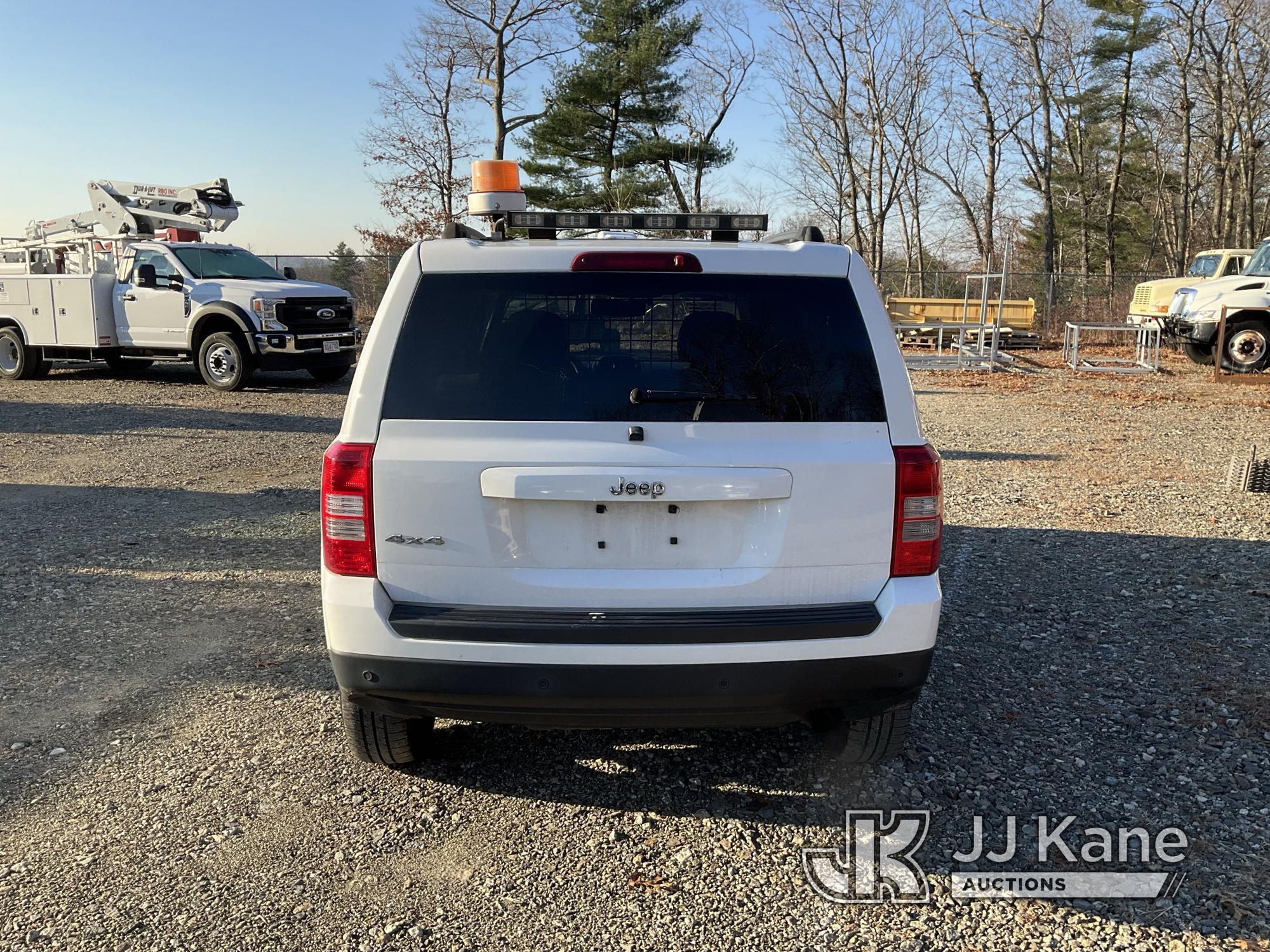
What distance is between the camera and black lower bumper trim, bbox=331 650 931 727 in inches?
111

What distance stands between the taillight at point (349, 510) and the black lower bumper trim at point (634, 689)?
0.96 feet

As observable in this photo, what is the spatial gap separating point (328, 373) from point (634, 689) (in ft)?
47.2

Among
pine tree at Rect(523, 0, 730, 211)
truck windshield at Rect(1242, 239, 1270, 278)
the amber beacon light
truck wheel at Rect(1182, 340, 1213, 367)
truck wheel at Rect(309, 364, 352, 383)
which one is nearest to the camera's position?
the amber beacon light

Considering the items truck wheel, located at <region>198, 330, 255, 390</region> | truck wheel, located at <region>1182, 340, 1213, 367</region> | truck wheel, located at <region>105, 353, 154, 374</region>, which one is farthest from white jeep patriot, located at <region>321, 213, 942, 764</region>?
truck wheel, located at <region>1182, 340, 1213, 367</region>

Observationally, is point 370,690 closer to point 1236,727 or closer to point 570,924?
point 570,924

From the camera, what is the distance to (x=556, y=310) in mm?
3035

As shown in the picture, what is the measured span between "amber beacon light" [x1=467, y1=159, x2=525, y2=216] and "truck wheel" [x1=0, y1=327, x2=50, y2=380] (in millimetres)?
13360

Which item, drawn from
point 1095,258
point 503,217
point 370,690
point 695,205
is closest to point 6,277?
point 503,217

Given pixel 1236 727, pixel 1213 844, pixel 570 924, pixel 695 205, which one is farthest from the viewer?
pixel 695 205

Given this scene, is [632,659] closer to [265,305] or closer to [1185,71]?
[265,305]

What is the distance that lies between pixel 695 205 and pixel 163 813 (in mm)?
33882

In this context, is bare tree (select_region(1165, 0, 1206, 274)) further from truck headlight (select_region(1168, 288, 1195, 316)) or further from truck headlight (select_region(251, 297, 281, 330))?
truck headlight (select_region(251, 297, 281, 330))

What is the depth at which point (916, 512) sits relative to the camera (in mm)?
2943
